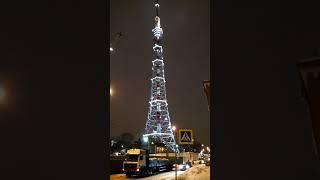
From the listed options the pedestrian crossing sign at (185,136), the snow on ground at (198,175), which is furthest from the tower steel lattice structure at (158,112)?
the pedestrian crossing sign at (185,136)

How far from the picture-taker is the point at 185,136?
8.86m

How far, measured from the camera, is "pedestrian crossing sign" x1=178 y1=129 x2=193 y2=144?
8.78 meters

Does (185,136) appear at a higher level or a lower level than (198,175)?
higher

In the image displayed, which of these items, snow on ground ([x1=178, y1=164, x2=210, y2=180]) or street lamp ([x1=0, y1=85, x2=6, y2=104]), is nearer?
street lamp ([x1=0, y1=85, x2=6, y2=104])

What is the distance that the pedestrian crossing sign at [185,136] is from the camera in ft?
28.8
